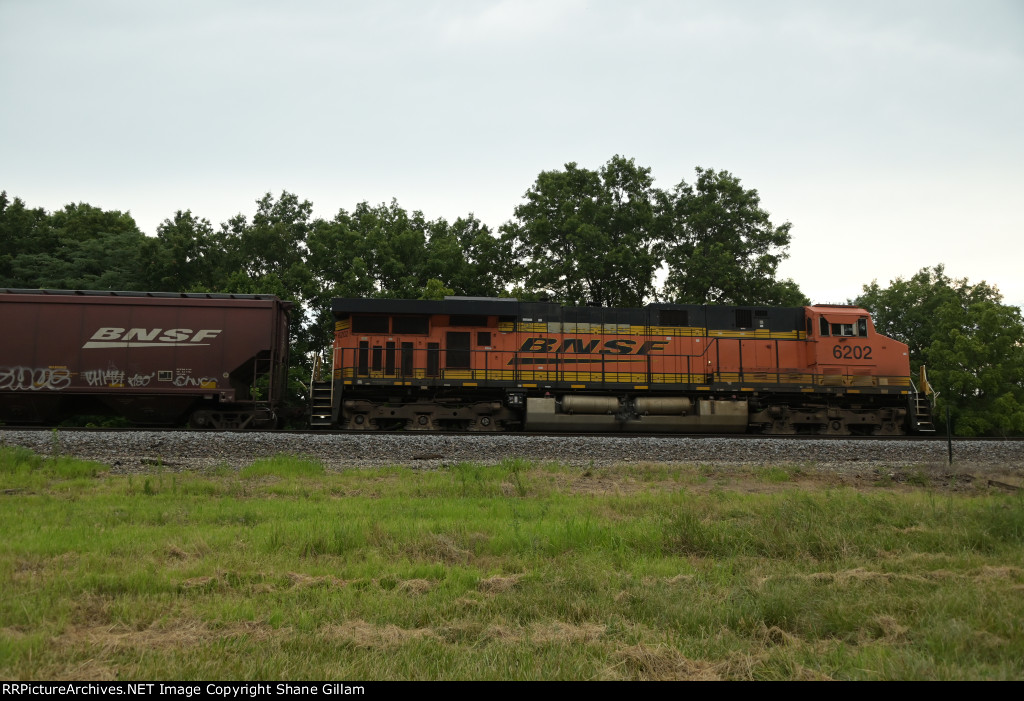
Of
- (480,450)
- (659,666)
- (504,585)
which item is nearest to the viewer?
(659,666)

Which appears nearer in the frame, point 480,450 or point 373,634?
point 373,634

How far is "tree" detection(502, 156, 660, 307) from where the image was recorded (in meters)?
31.6

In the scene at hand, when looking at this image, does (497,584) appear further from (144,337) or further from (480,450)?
(144,337)

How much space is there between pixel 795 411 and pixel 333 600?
56.5 feet

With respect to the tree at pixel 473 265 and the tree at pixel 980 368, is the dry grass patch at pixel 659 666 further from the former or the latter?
the tree at pixel 980 368

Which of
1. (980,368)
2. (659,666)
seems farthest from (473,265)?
(659,666)

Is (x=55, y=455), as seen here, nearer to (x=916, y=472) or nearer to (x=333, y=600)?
(x=333, y=600)

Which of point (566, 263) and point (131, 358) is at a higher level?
point (566, 263)

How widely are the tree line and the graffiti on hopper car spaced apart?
48.5 feet

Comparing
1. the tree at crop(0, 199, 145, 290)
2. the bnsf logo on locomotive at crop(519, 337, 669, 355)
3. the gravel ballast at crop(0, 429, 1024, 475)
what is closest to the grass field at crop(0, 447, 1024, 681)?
the gravel ballast at crop(0, 429, 1024, 475)

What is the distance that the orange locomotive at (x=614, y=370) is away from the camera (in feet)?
58.0

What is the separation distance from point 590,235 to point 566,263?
6.03 feet

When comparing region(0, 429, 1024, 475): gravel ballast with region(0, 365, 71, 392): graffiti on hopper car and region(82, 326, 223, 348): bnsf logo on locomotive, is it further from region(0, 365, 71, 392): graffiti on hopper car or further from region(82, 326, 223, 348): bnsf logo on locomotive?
region(82, 326, 223, 348): bnsf logo on locomotive

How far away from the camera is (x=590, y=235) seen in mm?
31391
